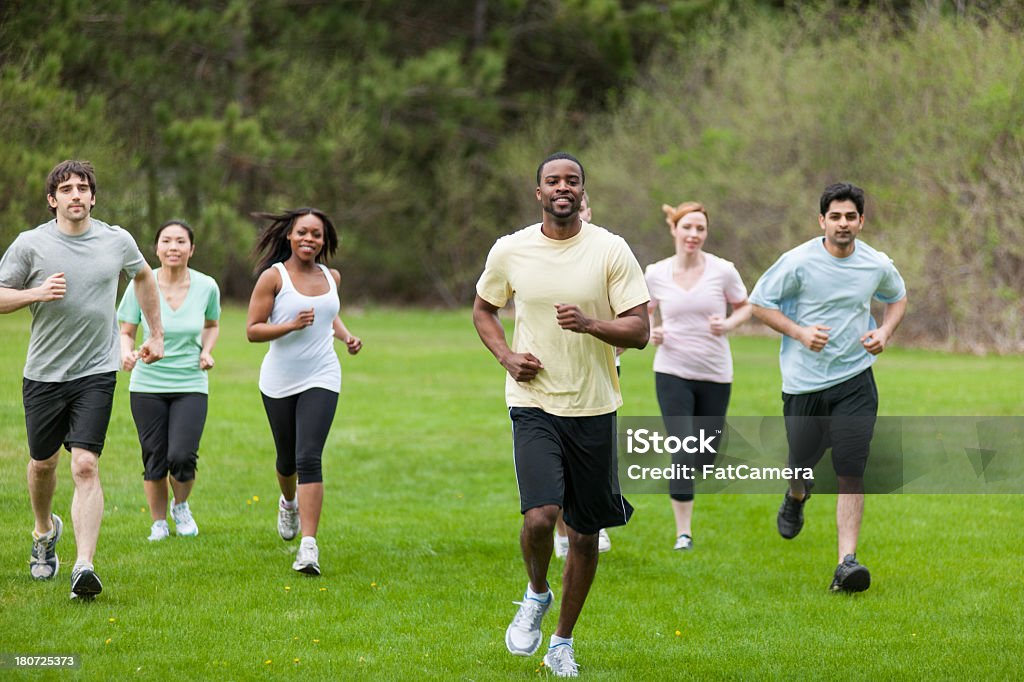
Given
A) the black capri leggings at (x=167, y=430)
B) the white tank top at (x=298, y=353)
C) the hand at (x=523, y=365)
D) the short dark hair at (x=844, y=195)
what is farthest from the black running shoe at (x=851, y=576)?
the black capri leggings at (x=167, y=430)

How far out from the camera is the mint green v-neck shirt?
907cm

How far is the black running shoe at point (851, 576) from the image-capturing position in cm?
770

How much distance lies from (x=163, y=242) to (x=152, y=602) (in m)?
2.96

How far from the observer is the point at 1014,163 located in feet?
80.1

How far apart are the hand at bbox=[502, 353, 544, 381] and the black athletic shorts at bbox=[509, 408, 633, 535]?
177 millimetres

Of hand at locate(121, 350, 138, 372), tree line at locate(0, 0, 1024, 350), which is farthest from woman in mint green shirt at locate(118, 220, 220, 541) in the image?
tree line at locate(0, 0, 1024, 350)

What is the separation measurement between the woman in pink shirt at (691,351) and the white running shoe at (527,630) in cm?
332

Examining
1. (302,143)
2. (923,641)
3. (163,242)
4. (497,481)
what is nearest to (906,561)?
(923,641)

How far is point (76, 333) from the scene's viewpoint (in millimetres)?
7285

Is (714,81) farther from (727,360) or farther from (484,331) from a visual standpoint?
(484,331)

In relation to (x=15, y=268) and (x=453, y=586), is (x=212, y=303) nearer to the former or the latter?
(x=15, y=268)

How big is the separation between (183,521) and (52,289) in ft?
9.77

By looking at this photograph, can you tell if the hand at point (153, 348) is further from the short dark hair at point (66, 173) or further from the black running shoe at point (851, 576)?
the black running shoe at point (851, 576)

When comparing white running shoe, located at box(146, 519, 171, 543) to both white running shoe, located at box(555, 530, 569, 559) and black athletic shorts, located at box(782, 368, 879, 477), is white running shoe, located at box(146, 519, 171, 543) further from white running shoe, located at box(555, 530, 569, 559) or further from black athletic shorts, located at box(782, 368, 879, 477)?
black athletic shorts, located at box(782, 368, 879, 477)
